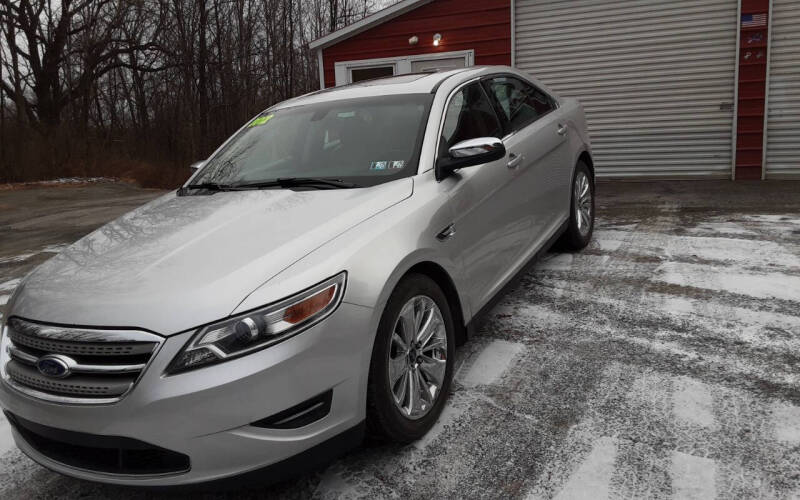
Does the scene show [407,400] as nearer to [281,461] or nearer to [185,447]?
[281,461]

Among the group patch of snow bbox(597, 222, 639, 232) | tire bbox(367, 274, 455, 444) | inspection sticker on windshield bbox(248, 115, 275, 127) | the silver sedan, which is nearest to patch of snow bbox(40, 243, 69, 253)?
inspection sticker on windshield bbox(248, 115, 275, 127)

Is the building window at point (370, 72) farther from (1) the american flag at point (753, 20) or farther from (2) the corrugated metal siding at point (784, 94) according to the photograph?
(2) the corrugated metal siding at point (784, 94)

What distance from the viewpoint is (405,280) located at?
2836 mm

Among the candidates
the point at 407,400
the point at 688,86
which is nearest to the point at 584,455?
the point at 407,400

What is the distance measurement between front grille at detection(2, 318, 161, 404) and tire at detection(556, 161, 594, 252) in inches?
157

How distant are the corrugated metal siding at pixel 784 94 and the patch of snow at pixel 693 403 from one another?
828 cm

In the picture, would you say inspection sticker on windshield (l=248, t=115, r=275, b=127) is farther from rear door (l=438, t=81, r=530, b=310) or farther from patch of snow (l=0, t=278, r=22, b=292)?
patch of snow (l=0, t=278, r=22, b=292)

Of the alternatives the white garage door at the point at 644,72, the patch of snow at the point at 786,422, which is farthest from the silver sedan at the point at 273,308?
the white garage door at the point at 644,72

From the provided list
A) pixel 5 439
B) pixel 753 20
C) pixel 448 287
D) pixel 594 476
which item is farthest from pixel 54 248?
pixel 753 20

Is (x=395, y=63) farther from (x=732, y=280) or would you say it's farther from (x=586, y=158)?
(x=732, y=280)

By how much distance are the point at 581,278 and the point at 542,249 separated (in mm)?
668

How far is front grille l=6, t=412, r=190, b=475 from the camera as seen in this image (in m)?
2.23

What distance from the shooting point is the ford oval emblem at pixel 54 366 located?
2.29 metres

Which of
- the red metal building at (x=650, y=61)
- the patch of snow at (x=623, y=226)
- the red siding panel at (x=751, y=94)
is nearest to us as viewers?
the patch of snow at (x=623, y=226)
